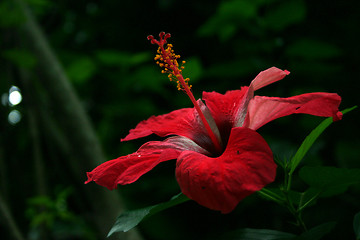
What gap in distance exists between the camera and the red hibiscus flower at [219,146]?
43 cm

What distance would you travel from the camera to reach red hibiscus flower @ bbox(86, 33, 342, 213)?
0.43m

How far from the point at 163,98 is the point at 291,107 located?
4.80ft

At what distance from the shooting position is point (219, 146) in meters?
0.63

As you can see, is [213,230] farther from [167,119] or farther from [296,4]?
[296,4]

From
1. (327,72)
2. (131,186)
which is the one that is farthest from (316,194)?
(131,186)

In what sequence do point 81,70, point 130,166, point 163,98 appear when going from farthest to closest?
point 163,98, point 81,70, point 130,166

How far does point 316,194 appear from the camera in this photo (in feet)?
1.76

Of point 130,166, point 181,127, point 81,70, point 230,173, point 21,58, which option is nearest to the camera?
point 230,173

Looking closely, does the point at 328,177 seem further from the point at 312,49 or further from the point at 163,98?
the point at 163,98

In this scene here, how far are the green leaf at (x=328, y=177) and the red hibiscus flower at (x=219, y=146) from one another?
8cm

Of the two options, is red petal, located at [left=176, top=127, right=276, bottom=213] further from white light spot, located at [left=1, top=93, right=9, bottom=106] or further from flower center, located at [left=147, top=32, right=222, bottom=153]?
white light spot, located at [left=1, top=93, right=9, bottom=106]

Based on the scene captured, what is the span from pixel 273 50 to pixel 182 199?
119cm

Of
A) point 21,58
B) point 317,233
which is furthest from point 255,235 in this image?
point 21,58

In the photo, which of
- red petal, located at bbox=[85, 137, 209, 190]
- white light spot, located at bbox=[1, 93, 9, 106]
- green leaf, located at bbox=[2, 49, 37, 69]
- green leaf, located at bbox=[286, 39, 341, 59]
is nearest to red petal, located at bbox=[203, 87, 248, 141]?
red petal, located at bbox=[85, 137, 209, 190]
